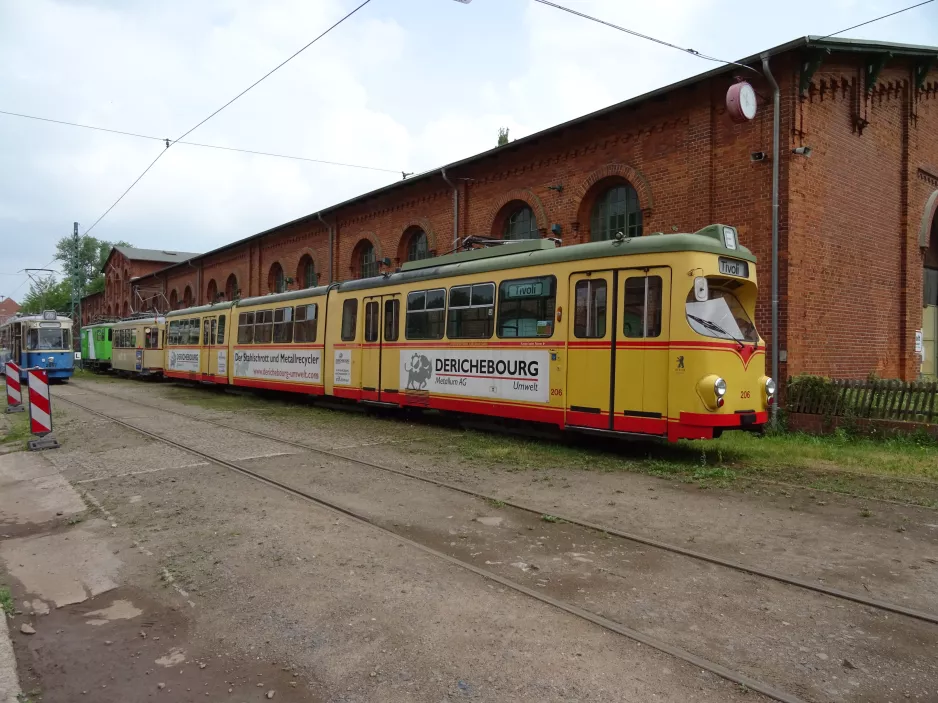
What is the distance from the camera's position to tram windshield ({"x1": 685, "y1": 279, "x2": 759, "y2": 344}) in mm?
8477

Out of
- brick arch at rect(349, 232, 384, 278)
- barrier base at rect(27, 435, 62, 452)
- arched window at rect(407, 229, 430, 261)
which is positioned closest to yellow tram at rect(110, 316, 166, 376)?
brick arch at rect(349, 232, 384, 278)

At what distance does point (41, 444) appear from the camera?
10.2 m

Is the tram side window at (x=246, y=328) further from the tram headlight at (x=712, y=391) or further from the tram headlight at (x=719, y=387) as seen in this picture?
the tram headlight at (x=719, y=387)

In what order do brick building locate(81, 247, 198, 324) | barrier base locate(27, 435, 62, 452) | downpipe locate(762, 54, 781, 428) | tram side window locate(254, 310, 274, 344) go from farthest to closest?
brick building locate(81, 247, 198, 324) < tram side window locate(254, 310, 274, 344) < downpipe locate(762, 54, 781, 428) < barrier base locate(27, 435, 62, 452)

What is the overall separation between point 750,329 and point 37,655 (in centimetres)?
863

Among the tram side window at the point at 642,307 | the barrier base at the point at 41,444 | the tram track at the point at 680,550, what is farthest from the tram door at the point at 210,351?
the tram side window at the point at 642,307

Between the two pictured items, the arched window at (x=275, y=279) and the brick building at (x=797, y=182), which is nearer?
the brick building at (x=797, y=182)

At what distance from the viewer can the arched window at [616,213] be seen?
15.7 meters

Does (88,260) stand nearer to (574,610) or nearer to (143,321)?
(143,321)

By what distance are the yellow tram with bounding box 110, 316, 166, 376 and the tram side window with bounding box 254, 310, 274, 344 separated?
33.0 ft

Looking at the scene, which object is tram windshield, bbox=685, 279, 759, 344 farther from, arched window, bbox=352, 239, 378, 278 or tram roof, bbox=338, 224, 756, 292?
arched window, bbox=352, 239, 378, 278

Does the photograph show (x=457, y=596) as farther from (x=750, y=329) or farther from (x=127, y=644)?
(x=750, y=329)

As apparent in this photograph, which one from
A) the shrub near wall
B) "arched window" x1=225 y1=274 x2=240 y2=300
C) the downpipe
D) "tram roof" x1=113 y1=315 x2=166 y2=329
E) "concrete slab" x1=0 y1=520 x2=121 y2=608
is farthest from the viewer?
"arched window" x1=225 y1=274 x2=240 y2=300

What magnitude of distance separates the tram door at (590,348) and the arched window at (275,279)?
25.3 metres
